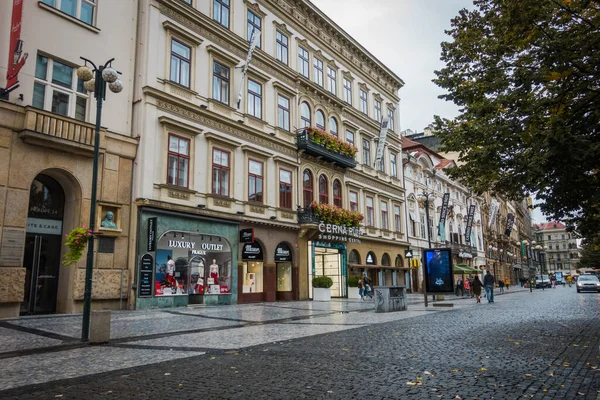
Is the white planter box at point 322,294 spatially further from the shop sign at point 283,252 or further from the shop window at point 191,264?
the shop window at point 191,264

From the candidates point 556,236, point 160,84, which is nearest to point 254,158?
point 160,84

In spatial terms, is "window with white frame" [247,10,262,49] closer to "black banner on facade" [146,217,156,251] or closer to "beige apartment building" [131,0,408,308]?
"beige apartment building" [131,0,408,308]

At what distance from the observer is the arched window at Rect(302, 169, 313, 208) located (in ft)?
95.8

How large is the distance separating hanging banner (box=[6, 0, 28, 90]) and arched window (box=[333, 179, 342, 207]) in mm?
20853

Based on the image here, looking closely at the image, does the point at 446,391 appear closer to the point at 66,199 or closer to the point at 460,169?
the point at 460,169

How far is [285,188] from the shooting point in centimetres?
2758

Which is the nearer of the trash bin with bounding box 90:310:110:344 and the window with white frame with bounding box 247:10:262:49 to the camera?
the trash bin with bounding box 90:310:110:344

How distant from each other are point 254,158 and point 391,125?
21.4 metres

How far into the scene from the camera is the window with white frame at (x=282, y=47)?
28.7m

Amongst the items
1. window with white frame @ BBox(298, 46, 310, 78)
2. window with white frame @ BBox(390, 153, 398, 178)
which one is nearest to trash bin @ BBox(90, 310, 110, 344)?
window with white frame @ BBox(298, 46, 310, 78)

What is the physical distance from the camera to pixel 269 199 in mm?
26094

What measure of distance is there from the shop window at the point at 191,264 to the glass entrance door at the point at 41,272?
3885 millimetres

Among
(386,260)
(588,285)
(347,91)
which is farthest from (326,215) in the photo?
(588,285)

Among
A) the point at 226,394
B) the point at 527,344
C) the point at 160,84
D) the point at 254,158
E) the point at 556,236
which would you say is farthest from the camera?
the point at 556,236
